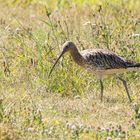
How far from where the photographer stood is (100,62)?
10961 mm

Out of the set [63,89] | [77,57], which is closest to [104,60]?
[77,57]

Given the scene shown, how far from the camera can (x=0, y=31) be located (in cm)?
1237

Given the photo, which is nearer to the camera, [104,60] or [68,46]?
[104,60]

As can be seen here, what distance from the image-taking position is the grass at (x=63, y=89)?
29.3ft

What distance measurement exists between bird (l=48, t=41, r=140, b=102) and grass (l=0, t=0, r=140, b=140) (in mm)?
281

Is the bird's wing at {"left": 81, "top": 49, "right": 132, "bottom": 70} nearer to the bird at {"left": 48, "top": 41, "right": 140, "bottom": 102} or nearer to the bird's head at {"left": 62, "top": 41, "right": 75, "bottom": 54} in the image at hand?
the bird at {"left": 48, "top": 41, "right": 140, "bottom": 102}

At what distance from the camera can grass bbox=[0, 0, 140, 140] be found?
29.3 ft

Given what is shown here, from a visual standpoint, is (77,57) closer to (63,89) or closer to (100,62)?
(100,62)

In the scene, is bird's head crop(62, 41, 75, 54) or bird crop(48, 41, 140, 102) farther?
bird's head crop(62, 41, 75, 54)

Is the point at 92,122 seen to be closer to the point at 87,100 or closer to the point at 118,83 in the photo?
the point at 87,100

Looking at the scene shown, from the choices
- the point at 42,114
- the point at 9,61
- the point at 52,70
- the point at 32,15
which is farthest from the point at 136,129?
the point at 32,15

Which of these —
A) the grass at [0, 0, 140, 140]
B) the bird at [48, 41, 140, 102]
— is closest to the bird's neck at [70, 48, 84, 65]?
the bird at [48, 41, 140, 102]

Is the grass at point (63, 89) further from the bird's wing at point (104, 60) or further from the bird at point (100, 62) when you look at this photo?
the bird's wing at point (104, 60)

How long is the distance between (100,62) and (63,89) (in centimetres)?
66
